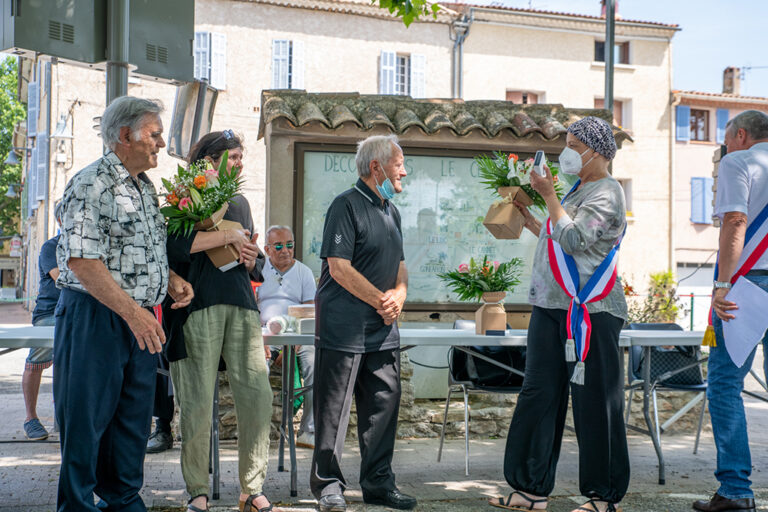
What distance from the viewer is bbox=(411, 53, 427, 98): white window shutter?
2384 centimetres

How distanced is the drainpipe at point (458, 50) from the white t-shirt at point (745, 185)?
2074 cm

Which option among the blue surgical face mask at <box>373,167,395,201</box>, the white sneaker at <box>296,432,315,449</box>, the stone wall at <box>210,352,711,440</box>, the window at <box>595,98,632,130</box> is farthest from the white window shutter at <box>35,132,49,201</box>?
the blue surgical face mask at <box>373,167,395,201</box>

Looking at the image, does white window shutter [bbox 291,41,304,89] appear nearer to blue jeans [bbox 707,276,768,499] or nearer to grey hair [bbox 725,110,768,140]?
grey hair [bbox 725,110,768,140]

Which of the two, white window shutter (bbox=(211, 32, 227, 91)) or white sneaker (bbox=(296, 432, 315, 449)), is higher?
white window shutter (bbox=(211, 32, 227, 91))

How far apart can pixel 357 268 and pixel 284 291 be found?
6.61 feet

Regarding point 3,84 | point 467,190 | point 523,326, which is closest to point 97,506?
point 523,326

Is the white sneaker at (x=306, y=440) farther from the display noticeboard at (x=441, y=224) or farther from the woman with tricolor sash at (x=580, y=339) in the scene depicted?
the woman with tricolor sash at (x=580, y=339)

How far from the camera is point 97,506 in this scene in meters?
3.33

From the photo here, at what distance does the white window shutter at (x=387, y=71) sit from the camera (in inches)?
925

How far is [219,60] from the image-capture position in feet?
71.8

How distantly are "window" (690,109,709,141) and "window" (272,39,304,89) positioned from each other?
15.0 metres

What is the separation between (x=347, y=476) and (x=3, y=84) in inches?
1532

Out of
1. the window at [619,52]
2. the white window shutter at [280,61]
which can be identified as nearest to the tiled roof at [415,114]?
the white window shutter at [280,61]

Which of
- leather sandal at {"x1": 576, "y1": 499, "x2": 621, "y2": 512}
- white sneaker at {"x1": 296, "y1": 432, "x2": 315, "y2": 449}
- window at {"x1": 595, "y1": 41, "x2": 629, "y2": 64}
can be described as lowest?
white sneaker at {"x1": 296, "y1": 432, "x2": 315, "y2": 449}
